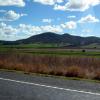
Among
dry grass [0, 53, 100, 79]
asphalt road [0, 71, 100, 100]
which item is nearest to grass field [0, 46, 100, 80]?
dry grass [0, 53, 100, 79]

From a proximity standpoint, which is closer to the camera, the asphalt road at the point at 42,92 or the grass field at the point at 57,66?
the asphalt road at the point at 42,92

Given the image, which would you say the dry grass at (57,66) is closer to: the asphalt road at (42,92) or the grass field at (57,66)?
the grass field at (57,66)

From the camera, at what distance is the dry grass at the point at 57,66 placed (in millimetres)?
17250

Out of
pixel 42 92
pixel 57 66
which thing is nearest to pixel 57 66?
pixel 57 66

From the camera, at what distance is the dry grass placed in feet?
56.6

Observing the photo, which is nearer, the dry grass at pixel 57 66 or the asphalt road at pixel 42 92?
the asphalt road at pixel 42 92

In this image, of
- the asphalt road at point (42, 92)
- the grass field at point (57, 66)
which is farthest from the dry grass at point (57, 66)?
the asphalt road at point (42, 92)

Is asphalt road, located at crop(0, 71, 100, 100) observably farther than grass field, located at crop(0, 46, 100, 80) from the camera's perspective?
No

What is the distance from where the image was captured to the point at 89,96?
32.6 feet

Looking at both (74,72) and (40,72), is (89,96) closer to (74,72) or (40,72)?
(74,72)

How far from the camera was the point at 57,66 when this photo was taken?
765 inches

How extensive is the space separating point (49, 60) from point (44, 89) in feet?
36.4

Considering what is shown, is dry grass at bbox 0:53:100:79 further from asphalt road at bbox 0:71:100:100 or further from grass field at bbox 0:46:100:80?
asphalt road at bbox 0:71:100:100

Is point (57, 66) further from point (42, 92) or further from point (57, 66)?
point (42, 92)
